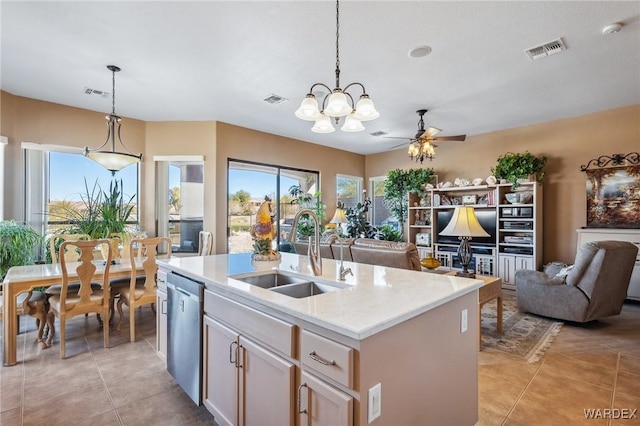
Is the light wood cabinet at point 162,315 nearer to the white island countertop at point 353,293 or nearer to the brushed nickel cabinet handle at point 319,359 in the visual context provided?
the white island countertop at point 353,293

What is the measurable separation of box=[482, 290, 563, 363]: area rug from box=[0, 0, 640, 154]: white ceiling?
291cm

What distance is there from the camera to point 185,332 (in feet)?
7.01

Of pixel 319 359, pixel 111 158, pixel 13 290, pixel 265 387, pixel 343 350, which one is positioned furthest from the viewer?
pixel 111 158

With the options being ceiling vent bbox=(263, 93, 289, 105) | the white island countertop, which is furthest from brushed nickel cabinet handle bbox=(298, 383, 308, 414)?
ceiling vent bbox=(263, 93, 289, 105)

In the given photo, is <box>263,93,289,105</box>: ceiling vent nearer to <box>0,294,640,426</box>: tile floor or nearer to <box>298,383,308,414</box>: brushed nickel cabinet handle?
<box>0,294,640,426</box>: tile floor

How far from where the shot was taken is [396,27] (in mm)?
2658

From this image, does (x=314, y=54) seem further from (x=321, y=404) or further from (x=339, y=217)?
(x=339, y=217)

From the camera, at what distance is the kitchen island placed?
1158 mm

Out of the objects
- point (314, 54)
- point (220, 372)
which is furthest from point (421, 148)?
point (220, 372)

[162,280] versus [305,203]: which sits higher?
[305,203]

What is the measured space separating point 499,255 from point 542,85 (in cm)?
291

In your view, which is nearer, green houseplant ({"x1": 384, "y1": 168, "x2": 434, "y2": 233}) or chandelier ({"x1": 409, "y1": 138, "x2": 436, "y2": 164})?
chandelier ({"x1": 409, "y1": 138, "x2": 436, "y2": 164})

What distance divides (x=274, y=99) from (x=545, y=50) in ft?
10.3

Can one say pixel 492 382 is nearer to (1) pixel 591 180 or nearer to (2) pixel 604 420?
(2) pixel 604 420
